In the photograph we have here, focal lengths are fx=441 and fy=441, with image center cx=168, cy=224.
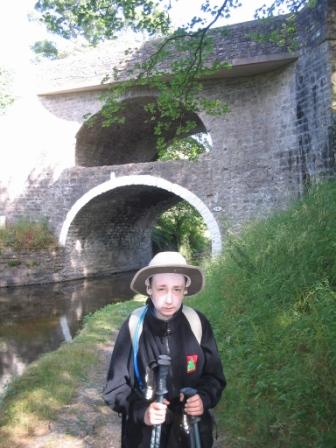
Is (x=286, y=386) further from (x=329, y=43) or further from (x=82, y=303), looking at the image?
(x=82, y=303)

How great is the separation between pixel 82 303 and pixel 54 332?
100 inches

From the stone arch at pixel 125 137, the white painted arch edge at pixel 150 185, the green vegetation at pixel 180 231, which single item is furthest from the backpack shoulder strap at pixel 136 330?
the green vegetation at pixel 180 231

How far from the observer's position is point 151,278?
5.68ft

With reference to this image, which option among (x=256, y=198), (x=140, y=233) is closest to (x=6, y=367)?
(x=256, y=198)

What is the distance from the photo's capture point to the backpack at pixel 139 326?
5.24ft

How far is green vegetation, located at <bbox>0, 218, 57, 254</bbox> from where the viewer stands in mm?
12469

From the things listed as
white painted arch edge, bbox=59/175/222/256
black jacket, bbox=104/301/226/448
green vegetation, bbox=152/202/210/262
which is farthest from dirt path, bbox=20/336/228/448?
green vegetation, bbox=152/202/210/262

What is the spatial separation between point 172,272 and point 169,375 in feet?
1.23

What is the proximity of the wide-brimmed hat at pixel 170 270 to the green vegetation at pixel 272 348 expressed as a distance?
1.11 meters

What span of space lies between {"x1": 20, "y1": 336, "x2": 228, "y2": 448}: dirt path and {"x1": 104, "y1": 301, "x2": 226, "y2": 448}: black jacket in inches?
49.9

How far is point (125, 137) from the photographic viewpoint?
15.6 m

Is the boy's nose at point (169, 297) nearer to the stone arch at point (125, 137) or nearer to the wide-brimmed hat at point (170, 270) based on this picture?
the wide-brimmed hat at point (170, 270)

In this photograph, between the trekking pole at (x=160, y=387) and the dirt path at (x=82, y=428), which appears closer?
the trekking pole at (x=160, y=387)

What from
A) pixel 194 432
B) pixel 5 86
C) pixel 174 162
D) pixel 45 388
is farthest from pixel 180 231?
pixel 194 432
